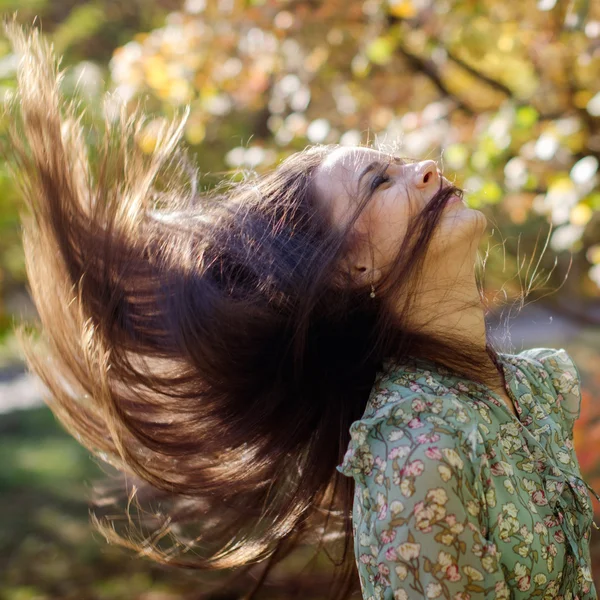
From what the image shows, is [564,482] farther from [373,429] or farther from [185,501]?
[185,501]

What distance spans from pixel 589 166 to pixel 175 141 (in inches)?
43.1

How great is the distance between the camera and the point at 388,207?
161 centimetres

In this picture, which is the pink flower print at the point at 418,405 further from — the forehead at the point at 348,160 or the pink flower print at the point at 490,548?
the forehead at the point at 348,160

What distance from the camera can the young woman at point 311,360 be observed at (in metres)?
1.41

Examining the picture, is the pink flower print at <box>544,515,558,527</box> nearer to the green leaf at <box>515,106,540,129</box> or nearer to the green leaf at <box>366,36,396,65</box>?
the green leaf at <box>515,106,540,129</box>

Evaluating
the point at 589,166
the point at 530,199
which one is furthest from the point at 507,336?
the point at 530,199

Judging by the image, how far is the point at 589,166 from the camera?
7.13ft

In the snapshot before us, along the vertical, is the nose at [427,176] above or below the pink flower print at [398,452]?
above

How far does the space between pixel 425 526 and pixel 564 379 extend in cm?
71

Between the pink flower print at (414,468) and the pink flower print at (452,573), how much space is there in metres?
0.16

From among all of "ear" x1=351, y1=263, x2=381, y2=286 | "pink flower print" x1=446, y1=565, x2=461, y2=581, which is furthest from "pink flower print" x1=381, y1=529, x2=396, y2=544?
"ear" x1=351, y1=263, x2=381, y2=286

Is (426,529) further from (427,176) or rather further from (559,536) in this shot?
(427,176)

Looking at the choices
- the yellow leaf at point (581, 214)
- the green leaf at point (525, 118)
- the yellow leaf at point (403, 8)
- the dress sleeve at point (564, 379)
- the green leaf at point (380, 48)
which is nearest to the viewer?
the dress sleeve at point (564, 379)

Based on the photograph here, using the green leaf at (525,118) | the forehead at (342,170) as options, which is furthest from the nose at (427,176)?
the green leaf at (525,118)
